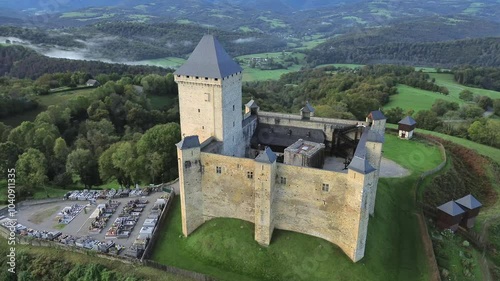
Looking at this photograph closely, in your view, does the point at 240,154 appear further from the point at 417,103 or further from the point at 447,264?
the point at 417,103

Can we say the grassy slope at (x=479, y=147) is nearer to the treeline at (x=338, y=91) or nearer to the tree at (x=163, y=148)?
the treeline at (x=338, y=91)

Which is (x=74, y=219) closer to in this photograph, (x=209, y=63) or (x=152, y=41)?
(x=209, y=63)

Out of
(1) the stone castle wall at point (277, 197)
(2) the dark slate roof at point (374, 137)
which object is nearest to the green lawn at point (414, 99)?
(2) the dark slate roof at point (374, 137)

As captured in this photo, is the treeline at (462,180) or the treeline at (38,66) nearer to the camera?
the treeline at (462,180)

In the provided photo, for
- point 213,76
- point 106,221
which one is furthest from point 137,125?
point 213,76

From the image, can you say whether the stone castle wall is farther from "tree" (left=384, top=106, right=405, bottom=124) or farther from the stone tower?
"tree" (left=384, top=106, right=405, bottom=124)

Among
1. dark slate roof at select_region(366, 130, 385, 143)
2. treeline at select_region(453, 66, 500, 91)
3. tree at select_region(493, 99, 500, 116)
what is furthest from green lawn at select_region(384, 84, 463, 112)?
dark slate roof at select_region(366, 130, 385, 143)

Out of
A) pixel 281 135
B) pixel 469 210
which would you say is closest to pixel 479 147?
pixel 469 210
